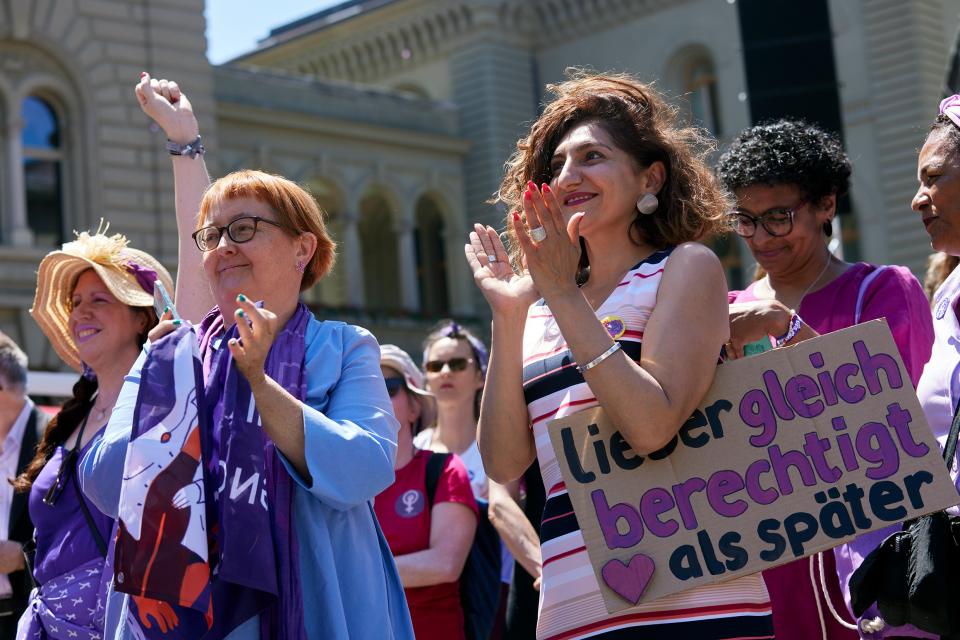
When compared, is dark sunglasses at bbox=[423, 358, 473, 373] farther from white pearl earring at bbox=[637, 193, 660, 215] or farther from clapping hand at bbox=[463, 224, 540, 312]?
white pearl earring at bbox=[637, 193, 660, 215]

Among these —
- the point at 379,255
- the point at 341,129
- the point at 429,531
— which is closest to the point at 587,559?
the point at 429,531

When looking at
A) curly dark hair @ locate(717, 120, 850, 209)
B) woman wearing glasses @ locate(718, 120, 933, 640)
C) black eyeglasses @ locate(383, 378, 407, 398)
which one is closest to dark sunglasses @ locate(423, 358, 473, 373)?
black eyeglasses @ locate(383, 378, 407, 398)

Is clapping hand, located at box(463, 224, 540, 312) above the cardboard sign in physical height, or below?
above

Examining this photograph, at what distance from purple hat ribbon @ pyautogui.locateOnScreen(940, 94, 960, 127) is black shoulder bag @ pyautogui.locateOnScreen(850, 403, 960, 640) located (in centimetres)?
74

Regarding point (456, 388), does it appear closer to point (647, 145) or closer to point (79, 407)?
point (79, 407)

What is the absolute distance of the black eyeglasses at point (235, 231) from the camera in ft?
9.78

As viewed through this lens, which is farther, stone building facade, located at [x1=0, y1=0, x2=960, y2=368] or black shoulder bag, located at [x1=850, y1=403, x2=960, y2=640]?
stone building facade, located at [x1=0, y1=0, x2=960, y2=368]

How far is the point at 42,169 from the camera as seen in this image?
73.7 ft

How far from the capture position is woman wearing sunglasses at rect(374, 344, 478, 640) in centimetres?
459

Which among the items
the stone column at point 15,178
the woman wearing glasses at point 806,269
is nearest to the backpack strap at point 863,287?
the woman wearing glasses at point 806,269

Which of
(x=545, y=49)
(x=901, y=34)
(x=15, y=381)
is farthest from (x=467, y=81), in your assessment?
(x=15, y=381)

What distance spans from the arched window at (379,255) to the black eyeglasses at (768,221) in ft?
95.7

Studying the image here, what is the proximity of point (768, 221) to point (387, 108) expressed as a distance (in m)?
26.5

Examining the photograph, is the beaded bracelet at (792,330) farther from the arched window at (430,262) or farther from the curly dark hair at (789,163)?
the arched window at (430,262)
